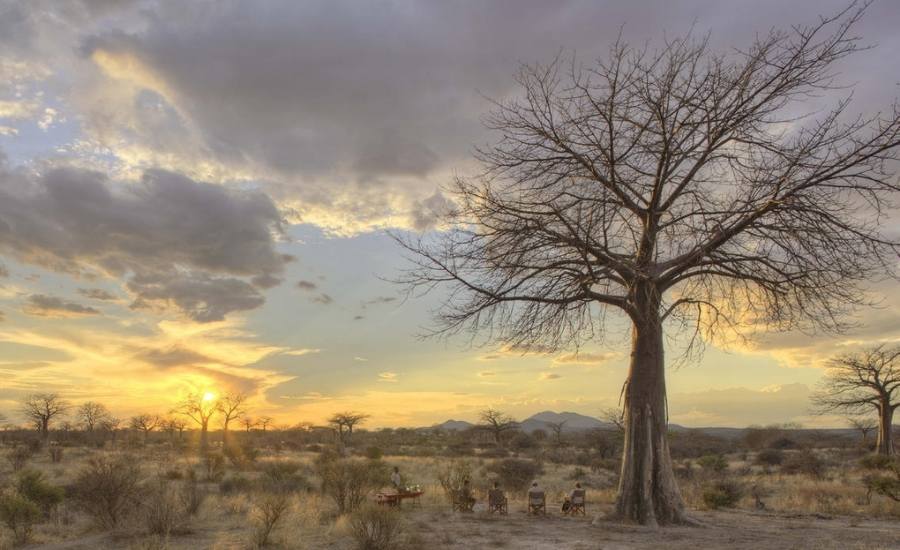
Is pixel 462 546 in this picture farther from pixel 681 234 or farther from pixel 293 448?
pixel 293 448

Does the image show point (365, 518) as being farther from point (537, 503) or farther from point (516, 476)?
→ point (516, 476)

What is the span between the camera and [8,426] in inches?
2995

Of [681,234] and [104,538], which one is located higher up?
[681,234]

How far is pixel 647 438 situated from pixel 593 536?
9.09 feet

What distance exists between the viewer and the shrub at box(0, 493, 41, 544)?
1235 centimetres

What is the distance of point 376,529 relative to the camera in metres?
10.9

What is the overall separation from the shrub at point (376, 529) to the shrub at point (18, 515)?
6.88 meters

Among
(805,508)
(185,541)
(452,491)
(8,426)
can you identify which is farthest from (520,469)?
(8,426)

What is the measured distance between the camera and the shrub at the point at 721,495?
17688 millimetres

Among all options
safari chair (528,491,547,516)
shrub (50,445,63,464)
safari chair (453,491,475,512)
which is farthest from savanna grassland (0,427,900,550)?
shrub (50,445,63,464)

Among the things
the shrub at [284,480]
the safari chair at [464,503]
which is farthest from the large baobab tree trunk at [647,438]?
the shrub at [284,480]

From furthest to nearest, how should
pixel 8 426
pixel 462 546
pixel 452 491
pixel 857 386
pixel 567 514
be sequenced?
1. pixel 8 426
2. pixel 857 386
3. pixel 452 491
4. pixel 567 514
5. pixel 462 546

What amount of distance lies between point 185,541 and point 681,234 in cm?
1172

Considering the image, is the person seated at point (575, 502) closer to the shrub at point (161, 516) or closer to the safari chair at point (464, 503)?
the safari chair at point (464, 503)
